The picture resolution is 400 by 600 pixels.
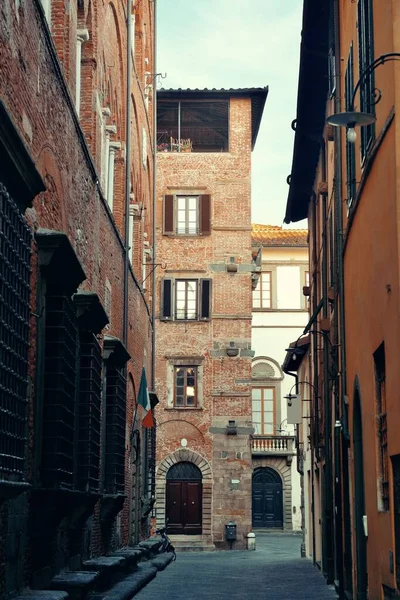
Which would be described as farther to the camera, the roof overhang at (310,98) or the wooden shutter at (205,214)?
the wooden shutter at (205,214)

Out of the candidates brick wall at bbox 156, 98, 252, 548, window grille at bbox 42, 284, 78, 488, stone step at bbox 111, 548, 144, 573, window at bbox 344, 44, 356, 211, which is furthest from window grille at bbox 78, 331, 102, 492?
brick wall at bbox 156, 98, 252, 548

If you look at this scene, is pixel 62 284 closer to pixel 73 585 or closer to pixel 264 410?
pixel 73 585

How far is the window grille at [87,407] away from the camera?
44.7 ft

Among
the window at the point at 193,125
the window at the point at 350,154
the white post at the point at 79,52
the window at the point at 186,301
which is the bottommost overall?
the window at the point at 350,154

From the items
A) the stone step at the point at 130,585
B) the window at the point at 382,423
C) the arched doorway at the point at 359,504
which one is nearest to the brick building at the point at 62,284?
the stone step at the point at 130,585

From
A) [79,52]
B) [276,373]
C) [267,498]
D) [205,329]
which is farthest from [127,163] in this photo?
[276,373]

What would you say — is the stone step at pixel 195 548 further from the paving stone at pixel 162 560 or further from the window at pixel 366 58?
the window at pixel 366 58

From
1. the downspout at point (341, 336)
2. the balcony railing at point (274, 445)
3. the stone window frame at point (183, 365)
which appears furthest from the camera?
the balcony railing at point (274, 445)

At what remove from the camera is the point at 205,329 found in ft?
122

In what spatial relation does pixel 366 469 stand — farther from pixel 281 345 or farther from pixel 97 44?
pixel 281 345

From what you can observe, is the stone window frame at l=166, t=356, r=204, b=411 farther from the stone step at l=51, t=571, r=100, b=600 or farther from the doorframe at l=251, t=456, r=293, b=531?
the stone step at l=51, t=571, r=100, b=600

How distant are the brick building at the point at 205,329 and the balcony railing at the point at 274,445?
13.1 meters

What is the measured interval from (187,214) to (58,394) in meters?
27.2

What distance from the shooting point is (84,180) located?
14750 mm
